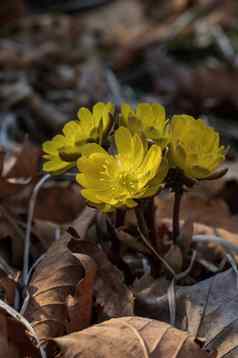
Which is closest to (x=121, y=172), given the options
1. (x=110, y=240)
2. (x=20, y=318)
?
(x=110, y=240)

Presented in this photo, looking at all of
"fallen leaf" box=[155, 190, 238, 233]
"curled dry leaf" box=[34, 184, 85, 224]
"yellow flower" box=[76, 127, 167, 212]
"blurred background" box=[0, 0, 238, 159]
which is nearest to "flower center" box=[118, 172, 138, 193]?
"yellow flower" box=[76, 127, 167, 212]

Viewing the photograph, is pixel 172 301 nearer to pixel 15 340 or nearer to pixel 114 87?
pixel 15 340

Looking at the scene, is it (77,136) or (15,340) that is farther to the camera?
(77,136)

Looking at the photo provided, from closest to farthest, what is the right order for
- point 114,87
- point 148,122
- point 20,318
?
point 20,318
point 148,122
point 114,87

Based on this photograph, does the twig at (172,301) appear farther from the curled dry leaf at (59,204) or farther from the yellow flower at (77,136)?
the curled dry leaf at (59,204)

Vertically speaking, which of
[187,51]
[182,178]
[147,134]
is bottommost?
[187,51]

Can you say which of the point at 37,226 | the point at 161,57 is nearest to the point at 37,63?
the point at 161,57

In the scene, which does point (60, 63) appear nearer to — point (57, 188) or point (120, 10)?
point (120, 10)
